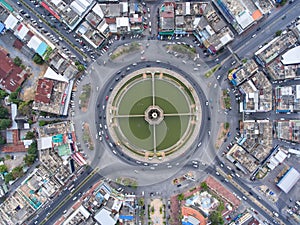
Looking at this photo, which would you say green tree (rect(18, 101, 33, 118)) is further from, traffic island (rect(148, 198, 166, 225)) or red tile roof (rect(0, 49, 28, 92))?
traffic island (rect(148, 198, 166, 225))

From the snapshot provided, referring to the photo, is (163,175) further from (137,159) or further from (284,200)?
(284,200)

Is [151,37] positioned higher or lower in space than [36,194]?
higher

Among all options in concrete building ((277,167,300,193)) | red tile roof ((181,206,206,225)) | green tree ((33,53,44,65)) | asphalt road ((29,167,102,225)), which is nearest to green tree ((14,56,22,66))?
green tree ((33,53,44,65))

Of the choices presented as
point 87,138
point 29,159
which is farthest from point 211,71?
point 29,159

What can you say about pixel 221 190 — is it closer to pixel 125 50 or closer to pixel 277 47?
pixel 277 47

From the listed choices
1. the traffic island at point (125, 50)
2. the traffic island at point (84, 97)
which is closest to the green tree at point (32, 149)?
the traffic island at point (84, 97)

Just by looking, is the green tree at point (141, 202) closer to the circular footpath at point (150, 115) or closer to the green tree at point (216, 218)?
the circular footpath at point (150, 115)

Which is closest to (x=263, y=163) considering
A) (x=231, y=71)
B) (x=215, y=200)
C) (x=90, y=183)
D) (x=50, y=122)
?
(x=215, y=200)
